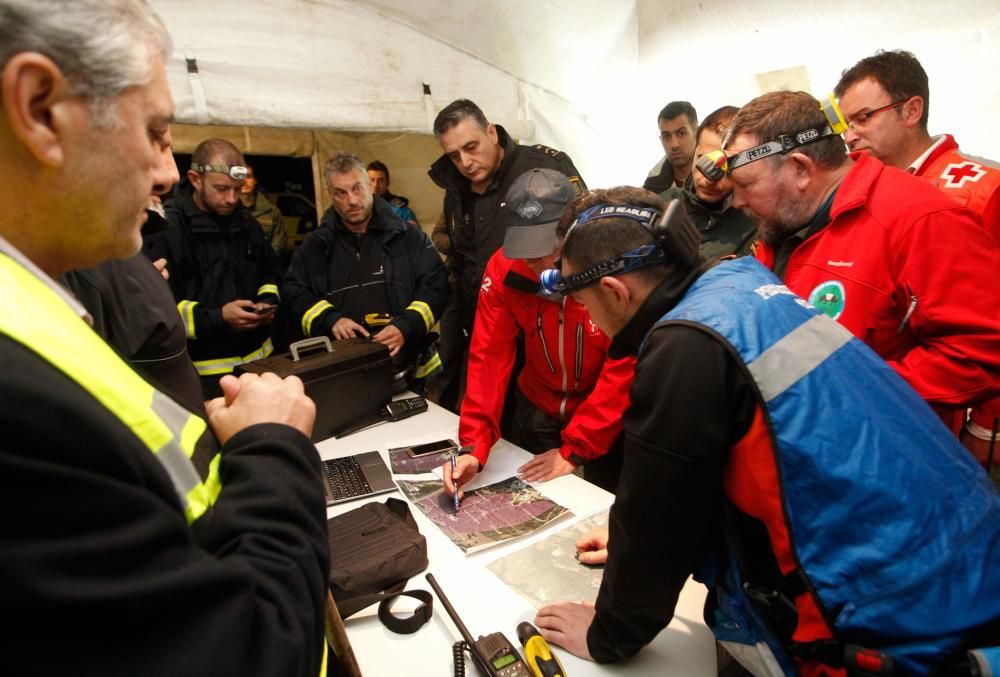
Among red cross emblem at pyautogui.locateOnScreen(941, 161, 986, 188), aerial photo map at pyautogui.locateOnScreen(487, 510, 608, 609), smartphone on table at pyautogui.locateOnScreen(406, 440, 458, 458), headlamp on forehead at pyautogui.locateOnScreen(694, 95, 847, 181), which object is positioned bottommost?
aerial photo map at pyautogui.locateOnScreen(487, 510, 608, 609)

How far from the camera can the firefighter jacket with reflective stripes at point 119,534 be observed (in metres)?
0.40

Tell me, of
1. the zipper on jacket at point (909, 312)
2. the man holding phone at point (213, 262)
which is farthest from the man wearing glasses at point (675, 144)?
the man holding phone at point (213, 262)

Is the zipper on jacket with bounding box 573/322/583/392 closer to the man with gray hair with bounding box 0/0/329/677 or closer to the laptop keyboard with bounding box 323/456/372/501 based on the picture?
the laptop keyboard with bounding box 323/456/372/501

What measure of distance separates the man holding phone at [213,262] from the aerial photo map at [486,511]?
54.9 inches

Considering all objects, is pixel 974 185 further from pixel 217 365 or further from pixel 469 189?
pixel 217 365

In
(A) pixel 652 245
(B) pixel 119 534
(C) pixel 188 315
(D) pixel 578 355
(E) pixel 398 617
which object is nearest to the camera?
(B) pixel 119 534

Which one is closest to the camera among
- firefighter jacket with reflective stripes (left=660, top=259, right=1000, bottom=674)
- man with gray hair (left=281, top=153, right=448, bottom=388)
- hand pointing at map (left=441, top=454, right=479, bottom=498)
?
firefighter jacket with reflective stripes (left=660, top=259, right=1000, bottom=674)

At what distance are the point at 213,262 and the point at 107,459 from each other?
2.55 meters

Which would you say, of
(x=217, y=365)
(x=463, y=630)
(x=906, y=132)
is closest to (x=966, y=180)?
(x=906, y=132)

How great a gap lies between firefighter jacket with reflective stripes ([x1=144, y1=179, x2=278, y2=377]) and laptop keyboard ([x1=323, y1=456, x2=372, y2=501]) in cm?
110

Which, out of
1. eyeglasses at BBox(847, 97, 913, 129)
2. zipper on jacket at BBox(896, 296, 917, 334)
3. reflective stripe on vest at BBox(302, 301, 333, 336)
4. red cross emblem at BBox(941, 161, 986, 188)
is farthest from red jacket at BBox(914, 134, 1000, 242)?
reflective stripe on vest at BBox(302, 301, 333, 336)

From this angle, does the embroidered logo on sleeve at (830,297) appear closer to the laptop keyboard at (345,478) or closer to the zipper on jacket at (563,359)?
the zipper on jacket at (563,359)

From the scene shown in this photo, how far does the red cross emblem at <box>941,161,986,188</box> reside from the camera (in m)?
1.81

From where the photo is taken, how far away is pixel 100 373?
48 centimetres
